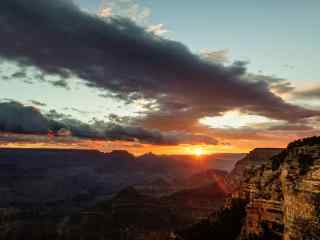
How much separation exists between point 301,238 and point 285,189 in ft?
28.1

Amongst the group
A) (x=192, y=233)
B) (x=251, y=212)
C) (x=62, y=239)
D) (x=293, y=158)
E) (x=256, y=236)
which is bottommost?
(x=62, y=239)

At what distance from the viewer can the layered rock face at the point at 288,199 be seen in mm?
45281

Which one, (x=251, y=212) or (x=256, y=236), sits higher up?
(x=251, y=212)

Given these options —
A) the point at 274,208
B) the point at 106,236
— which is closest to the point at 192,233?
the point at 274,208

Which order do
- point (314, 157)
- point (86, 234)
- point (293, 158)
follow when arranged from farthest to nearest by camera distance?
point (86, 234)
point (293, 158)
point (314, 157)

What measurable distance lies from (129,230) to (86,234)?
26642 mm

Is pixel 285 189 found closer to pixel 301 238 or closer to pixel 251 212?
pixel 301 238

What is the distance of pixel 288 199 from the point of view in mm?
50312

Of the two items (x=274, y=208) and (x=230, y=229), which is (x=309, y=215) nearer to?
(x=274, y=208)

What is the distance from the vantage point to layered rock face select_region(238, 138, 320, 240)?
45281mm

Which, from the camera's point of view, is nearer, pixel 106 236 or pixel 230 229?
pixel 230 229

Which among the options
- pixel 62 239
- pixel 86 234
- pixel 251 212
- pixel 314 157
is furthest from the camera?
pixel 86 234

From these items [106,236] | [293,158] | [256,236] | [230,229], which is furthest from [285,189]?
[106,236]

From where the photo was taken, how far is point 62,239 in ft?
586
